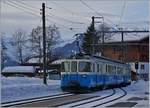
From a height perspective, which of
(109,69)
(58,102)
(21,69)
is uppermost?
(109,69)

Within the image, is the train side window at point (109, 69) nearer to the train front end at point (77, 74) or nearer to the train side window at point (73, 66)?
the train front end at point (77, 74)

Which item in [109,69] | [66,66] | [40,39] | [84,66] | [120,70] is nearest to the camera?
[84,66]

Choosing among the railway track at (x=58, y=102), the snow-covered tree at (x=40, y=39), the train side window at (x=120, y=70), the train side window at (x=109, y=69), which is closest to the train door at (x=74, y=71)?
the train side window at (x=109, y=69)

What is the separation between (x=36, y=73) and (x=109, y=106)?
8274cm

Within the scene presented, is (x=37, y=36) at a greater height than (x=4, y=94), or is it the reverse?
(x=37, y=36)

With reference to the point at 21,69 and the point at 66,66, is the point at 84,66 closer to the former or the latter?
the point at 66,66

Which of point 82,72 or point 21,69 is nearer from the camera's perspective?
point 82,72

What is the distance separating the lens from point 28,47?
341 ft

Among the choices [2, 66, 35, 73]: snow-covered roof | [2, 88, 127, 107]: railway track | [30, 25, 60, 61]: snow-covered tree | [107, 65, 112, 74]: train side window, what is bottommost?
[2, 88, 127, 107]: railway track

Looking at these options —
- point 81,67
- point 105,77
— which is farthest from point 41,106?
point 105,77

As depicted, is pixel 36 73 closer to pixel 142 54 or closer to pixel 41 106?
pixel 142 54

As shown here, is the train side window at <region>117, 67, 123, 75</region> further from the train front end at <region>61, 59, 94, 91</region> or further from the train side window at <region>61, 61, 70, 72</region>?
the train side window at <region>61, 61, 70, 72</region>

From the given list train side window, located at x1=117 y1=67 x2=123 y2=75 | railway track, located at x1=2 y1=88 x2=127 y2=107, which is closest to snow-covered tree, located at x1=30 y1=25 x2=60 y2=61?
train side window, located at x1=117 y1=67 x2=123 y2=75

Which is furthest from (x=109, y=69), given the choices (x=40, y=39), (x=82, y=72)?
(x=40, y=39)
